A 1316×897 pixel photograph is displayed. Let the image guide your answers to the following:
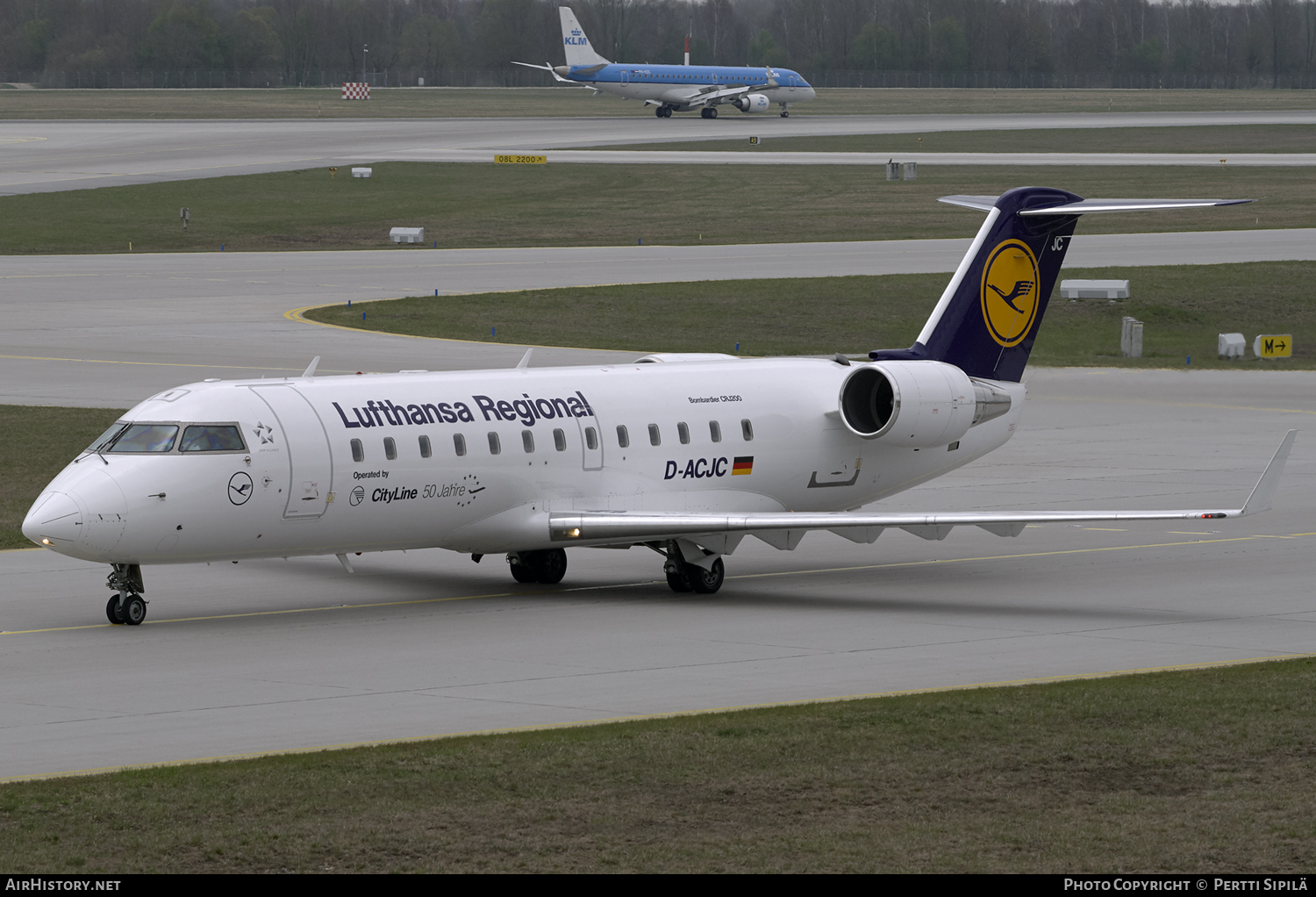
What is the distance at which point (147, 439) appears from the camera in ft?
74.8

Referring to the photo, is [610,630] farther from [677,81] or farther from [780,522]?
[677,81]

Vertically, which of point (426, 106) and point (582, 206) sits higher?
point (426, 106)

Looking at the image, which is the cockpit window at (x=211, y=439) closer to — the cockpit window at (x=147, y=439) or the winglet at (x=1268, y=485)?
the cockpit window at (x=147, y=439)

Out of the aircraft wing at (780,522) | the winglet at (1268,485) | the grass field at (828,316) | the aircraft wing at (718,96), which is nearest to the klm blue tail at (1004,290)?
the aircraft wing at (780,522)

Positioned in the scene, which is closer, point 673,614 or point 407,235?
point 673,614

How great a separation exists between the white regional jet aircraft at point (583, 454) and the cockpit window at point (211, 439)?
0.06ft

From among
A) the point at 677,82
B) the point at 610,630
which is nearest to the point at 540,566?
the point at 610,630

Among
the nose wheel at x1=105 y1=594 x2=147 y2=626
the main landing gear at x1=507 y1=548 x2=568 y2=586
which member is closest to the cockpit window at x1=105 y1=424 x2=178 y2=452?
the nose wheel at x1=105 y1=594 x2=147 y2=626

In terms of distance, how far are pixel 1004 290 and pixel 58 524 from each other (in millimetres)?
15051

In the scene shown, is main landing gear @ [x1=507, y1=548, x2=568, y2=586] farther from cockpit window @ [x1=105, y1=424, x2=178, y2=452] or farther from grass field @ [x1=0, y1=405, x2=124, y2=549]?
grass field @ [x1=0, y1=405, x2=124, y2=549]

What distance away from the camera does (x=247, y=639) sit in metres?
22.5

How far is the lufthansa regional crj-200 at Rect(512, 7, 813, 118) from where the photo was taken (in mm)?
150250

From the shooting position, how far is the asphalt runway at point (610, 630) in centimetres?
1866

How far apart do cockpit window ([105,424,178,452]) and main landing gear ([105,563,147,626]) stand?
1420mm
